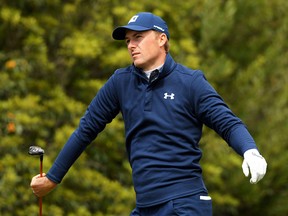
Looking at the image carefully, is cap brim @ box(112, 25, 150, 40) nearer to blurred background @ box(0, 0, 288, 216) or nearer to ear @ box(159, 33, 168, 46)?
ear @ box(159, 33, 168, 46)

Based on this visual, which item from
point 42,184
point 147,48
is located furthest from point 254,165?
point 42,184

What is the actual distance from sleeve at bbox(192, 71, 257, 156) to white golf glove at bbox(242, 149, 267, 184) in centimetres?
20

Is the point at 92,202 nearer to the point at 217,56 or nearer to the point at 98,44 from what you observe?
the point at 98,44

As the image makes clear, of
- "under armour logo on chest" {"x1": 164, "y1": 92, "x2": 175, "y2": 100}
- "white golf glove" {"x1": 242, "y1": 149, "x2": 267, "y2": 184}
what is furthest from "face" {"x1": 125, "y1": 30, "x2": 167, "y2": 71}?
"white golf glove" {"x1": 242, "y1": 149, "x2": 267, "y2": 184}

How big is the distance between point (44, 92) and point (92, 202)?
5.26 ft

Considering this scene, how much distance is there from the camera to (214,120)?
205 inches

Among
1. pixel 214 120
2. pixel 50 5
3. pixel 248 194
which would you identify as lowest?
pixel 248 194

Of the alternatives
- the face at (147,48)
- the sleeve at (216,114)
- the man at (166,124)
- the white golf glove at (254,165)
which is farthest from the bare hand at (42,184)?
the white golf glove at (254,165)

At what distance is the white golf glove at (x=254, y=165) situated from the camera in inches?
189

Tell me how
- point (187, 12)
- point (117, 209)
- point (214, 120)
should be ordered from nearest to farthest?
point (214, 120) < point (117, 209) < point (187, 12)

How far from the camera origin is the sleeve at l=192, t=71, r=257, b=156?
16.8ft

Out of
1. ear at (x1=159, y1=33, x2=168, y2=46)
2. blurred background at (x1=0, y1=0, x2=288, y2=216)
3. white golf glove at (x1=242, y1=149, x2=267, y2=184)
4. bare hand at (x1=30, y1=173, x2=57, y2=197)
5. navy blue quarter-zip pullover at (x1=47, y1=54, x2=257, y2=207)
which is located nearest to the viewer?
white golf glove at (x1=242, y1=149, x2=267, y2=184)

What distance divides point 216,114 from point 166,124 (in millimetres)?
302

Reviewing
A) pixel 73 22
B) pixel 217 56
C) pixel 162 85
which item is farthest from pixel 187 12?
pixel 162 85
